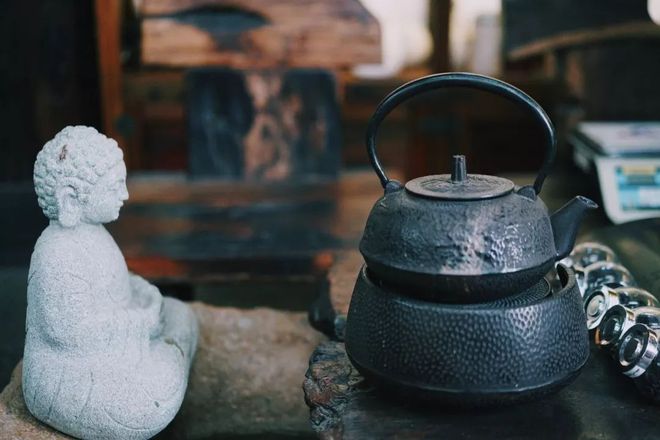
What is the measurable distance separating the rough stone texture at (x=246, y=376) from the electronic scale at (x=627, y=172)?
1.21 metres

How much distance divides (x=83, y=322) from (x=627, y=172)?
2034 millimetres

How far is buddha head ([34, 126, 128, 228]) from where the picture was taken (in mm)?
1760

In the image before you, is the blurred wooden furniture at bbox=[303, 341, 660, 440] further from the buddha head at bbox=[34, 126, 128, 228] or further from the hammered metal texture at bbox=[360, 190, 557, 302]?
the buddha head at bbox=[34, 126, 128, 228]

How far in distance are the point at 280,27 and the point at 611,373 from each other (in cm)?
227

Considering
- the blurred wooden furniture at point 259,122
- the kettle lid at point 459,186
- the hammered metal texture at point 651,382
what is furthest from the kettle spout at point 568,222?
the blurred wooden furniture at point 259,122

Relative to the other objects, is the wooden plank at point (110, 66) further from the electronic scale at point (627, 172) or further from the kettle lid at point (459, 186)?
the kettle lid at point (459, 186)

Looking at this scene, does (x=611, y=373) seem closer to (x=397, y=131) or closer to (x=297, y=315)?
(x=297, y=315)

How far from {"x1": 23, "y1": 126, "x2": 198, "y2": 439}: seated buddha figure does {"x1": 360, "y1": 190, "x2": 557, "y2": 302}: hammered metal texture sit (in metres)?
0.66

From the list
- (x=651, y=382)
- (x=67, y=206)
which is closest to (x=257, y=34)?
(x=67, y=206)

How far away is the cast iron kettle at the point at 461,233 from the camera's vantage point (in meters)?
1.42

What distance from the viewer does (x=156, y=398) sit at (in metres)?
1.80

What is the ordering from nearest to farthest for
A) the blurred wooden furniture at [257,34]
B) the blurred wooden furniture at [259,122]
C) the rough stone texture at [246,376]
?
the rough stone texture at [246,376] < the blurred wooden furniture at [257,34] < the blurred wooden furniture at [259,122]

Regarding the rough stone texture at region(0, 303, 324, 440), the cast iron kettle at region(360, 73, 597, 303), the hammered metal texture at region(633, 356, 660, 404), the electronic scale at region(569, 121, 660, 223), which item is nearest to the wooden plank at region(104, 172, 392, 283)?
the rough stone texture at region(0, 303, 324, 440)

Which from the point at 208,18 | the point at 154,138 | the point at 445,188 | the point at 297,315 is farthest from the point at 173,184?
the point at 445,188
